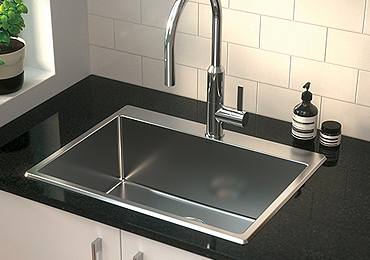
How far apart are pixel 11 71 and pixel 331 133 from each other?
960mm

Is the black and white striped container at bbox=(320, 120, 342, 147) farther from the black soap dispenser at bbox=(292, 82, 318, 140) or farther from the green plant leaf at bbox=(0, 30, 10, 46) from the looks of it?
the green plant leaf at bbox=(0, 30, 10, 46)

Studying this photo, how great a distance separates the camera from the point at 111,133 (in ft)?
5.93

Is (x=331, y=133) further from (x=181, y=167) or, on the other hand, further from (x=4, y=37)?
(x=4, y=37)

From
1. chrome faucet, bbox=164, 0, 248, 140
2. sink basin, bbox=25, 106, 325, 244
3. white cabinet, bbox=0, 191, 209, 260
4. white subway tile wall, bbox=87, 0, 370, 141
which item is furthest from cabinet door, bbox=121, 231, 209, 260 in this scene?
white subway tile wall, bbox=87, 0, 370, 141

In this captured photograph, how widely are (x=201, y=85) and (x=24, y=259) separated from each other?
2.51 ft

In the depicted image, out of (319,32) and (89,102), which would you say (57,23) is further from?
(319,32)

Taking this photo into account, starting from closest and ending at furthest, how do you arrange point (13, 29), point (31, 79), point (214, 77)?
point (214, 77)
point (13, 29)
point (31, 79)

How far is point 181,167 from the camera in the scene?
1.77 metres

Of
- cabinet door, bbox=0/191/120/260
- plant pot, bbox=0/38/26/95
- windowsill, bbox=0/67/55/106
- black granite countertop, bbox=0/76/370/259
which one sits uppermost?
plant pot, bbox=0/38/26/95

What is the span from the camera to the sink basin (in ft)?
5.36

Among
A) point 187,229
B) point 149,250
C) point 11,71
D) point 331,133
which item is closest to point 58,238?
point 149,250

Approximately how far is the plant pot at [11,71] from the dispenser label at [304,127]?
838 mm

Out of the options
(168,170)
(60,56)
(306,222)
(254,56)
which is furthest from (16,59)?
(306,222)

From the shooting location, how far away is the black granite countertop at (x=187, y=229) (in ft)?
4.22
